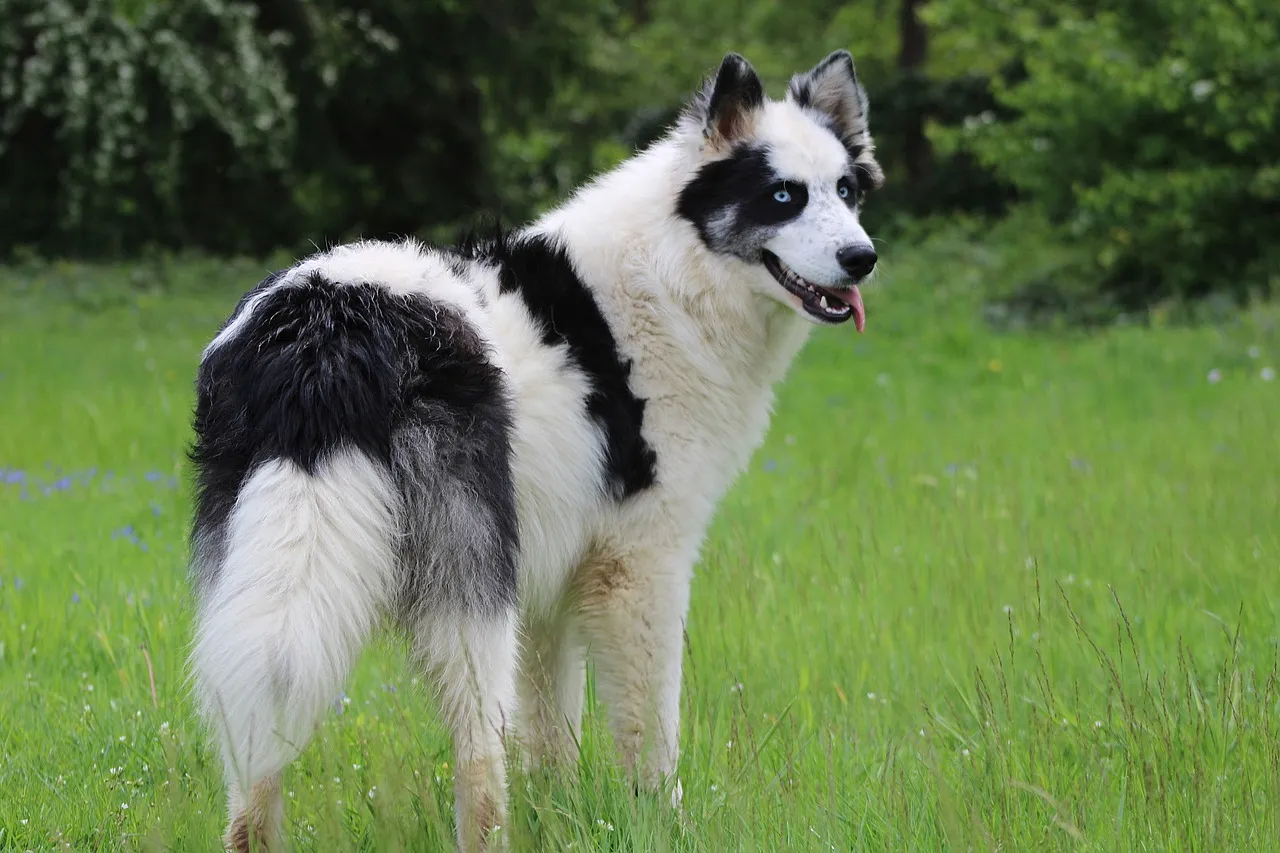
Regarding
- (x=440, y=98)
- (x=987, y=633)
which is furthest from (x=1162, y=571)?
(x=440, y=98)

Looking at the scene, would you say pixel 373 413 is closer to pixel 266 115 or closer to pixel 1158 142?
pixel 1158 142

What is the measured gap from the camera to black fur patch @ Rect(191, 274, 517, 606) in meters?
2.64

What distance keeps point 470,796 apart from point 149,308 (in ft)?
39.0

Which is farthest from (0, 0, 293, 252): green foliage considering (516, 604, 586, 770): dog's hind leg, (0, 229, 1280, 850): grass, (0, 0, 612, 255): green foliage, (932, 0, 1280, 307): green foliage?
(516, 604, 586, 770): dog's hind leg

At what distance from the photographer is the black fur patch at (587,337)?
3363 mm

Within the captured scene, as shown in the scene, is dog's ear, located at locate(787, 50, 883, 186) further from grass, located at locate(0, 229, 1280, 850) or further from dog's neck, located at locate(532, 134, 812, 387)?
grass, located at locate(0, 229, 1280, 850)

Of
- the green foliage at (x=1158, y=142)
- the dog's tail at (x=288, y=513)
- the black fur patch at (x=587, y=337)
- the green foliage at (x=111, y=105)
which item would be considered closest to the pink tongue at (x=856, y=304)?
the black fur patch at (x=587, y=337)

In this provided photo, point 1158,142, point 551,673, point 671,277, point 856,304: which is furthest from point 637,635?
point 1158,142

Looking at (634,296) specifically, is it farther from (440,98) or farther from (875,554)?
(440,98)

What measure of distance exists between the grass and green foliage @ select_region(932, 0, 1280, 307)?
2788 mm

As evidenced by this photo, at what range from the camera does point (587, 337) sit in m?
3.44

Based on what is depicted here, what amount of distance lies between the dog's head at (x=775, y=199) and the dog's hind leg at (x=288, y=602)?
1515 mm

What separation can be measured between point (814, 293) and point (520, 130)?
47.1 ft

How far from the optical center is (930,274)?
15.8 metres
